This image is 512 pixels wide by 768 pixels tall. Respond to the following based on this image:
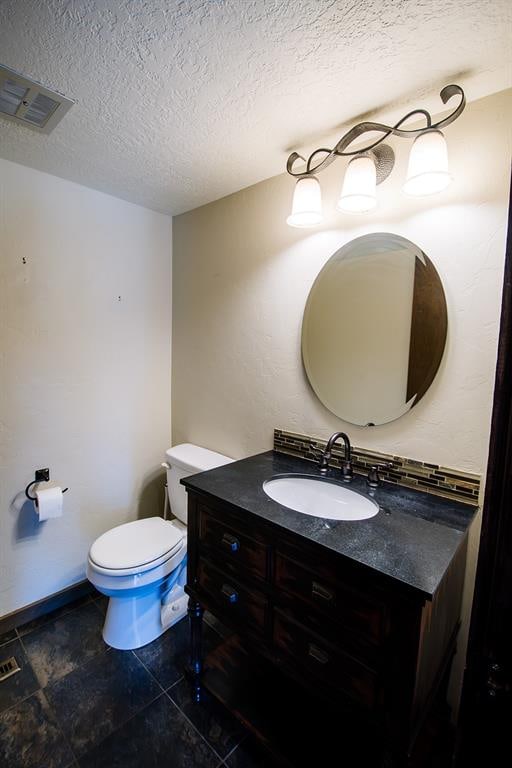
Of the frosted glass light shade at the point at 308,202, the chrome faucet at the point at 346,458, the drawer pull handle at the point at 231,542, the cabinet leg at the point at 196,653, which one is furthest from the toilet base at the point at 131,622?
the frosted glass light shade at the point at 308,202

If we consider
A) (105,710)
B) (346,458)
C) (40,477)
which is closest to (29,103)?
(40,477)

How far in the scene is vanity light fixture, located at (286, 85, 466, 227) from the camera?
3.46 ft

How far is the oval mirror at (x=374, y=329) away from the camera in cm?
122

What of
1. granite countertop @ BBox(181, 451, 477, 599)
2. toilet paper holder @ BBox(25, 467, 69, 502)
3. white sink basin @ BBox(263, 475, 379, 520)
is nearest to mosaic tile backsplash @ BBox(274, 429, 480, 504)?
granite countertop @ BBox(181, 451, 477, 599)

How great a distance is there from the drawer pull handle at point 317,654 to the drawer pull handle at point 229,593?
294mm

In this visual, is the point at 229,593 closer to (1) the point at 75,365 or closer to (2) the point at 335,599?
(2) the point at 335,599

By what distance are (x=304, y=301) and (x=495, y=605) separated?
125 centimetres

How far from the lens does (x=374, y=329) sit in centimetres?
136

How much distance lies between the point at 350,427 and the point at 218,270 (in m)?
1.14

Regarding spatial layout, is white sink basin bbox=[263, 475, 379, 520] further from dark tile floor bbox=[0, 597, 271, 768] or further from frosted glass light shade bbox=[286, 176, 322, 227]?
frosted glass light shade bbox=[286, 176, 322, 227]

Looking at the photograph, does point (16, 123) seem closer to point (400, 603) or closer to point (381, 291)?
point (381, 291)

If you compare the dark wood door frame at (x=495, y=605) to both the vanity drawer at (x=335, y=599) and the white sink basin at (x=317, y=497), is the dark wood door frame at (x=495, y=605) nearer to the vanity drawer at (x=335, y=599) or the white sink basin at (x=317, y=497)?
the vanity drawer at (x=335, y=599)

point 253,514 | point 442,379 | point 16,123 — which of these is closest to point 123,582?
point 253,514

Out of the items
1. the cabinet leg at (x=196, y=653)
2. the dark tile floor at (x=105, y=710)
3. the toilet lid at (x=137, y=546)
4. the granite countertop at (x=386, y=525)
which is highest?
the granite countertop at (x=386, y=525)
